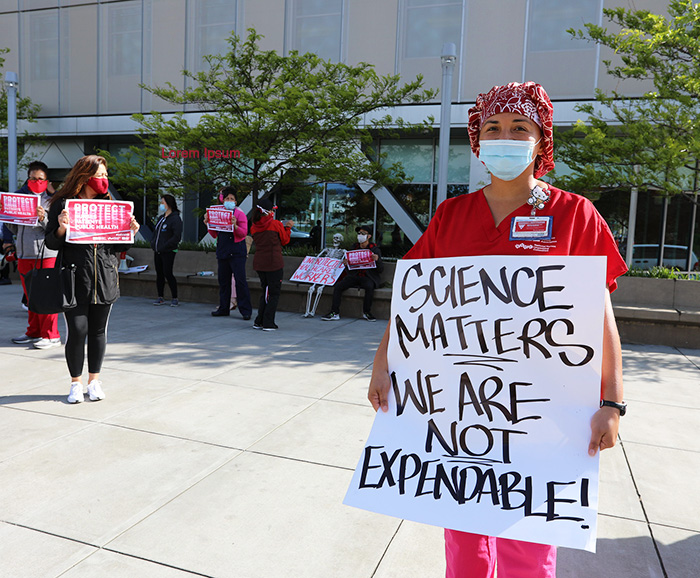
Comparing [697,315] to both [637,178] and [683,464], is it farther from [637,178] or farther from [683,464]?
[683,464]

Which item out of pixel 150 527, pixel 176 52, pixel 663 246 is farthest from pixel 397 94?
pixel 150 527

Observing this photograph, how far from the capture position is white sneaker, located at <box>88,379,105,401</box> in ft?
16.4

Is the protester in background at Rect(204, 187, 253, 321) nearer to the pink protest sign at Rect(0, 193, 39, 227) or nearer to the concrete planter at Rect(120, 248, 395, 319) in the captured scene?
the concrete planter at Rect(120, 248, 395, 319)

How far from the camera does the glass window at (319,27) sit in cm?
1698

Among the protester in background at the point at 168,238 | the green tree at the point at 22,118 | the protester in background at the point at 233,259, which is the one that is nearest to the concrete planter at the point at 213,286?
the protester in background at the point at 168,238

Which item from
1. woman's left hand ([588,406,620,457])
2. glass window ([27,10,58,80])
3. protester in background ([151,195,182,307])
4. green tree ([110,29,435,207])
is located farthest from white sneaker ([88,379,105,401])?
glass window ([27,10,58,80])

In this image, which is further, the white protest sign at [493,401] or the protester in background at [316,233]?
the protester in background at [316,233]

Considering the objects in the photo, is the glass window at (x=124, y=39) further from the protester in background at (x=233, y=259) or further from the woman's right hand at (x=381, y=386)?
the woman's right hand at (x=381, y=386)

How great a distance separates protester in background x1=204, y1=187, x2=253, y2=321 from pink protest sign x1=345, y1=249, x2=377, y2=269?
A: 5.95 ft

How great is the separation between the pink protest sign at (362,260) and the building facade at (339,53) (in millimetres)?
3529

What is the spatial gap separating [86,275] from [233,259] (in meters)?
5.08

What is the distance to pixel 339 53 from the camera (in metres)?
17.0

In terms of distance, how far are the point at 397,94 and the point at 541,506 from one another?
11.7 meters

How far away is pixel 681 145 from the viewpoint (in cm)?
848
